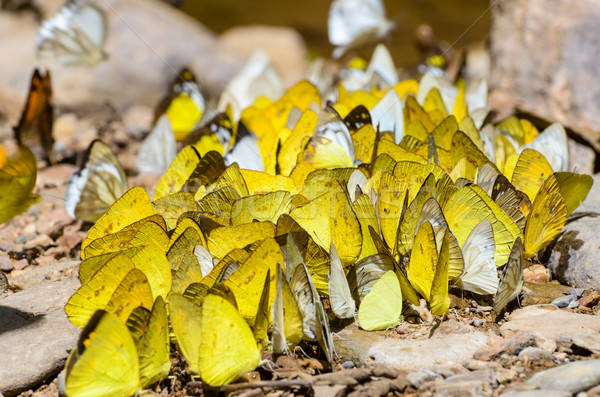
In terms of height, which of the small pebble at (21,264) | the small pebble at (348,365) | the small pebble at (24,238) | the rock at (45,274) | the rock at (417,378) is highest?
the rock at (417,378)

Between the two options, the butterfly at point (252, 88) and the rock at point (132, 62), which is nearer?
the butterfly at point (252, 88)

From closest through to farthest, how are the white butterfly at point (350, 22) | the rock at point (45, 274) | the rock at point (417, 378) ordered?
the rock at point (417, 378) → the rock at point (45, 274) → the white butterfly at point (350, 22)

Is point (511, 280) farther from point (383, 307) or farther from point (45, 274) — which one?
point (45, 274)

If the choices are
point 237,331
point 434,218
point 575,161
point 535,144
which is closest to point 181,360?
point 237,331

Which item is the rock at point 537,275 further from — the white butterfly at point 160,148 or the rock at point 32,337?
the white butterfly at point 160,148

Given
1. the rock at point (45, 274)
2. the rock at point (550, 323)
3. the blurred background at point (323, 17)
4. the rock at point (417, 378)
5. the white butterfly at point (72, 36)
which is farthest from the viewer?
the blurred background at point (323, 17)

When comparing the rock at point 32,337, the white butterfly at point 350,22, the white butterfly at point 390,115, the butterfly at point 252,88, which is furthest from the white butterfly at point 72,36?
the rock at point 32,337

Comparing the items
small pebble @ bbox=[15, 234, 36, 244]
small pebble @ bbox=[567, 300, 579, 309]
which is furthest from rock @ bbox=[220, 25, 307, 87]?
small pebble @ bbox=[567, 300, 579, 309]
